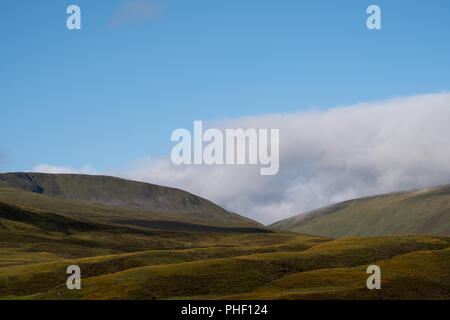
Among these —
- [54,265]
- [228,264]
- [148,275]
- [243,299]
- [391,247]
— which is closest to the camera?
[243,299]

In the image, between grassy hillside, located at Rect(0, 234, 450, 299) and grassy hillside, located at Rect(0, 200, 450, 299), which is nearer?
grassy hillside, located at Rect(0, 234, 450, 299)

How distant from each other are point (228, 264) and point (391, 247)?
150 feet

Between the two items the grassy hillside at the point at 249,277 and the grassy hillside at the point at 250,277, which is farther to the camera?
the grassy hillside at the point at 249,277

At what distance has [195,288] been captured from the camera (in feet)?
275
